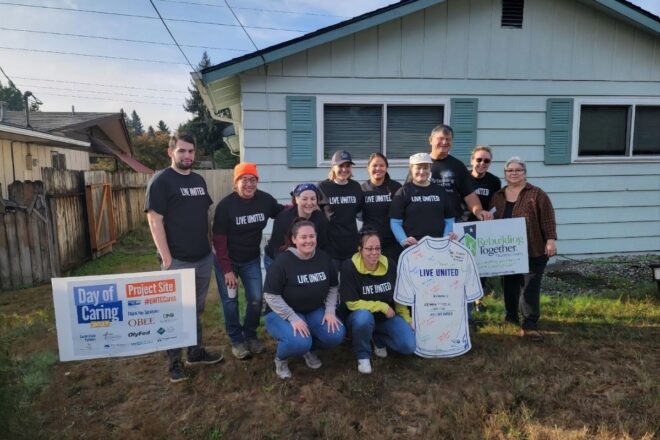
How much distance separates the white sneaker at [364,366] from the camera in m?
3.29

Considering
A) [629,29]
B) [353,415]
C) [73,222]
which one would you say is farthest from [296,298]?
[629,29]

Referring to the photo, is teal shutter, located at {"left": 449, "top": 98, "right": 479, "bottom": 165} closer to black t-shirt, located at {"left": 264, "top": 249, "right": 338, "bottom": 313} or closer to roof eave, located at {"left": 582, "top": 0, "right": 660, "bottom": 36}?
roof eave, located at {"left": 582, "top": 0, "right": 660, "bottom": 36}

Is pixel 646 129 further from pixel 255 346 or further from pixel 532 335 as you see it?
pixel 255 346

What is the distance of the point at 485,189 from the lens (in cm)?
426

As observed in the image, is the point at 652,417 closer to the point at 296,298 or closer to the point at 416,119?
the point at 296,298

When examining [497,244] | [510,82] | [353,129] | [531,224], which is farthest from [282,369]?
[510,82]

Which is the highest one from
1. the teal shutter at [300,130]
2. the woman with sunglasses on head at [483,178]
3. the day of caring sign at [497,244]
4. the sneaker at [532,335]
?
the teal shutter at [300,130]

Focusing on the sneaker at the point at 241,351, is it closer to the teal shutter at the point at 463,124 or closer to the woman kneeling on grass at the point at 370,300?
the woman kneeling on grass at the point at 370,300

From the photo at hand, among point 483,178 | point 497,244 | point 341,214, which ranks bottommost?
point 497,244

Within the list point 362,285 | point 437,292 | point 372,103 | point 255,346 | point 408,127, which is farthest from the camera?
point 408,127

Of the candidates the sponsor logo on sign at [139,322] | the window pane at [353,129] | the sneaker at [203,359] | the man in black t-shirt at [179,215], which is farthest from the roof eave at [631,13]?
the sponsor logo on sign at [139,322]

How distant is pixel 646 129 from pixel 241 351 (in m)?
6.95

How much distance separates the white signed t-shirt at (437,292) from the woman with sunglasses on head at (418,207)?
15 cm

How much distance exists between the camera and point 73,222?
23.7 ft
